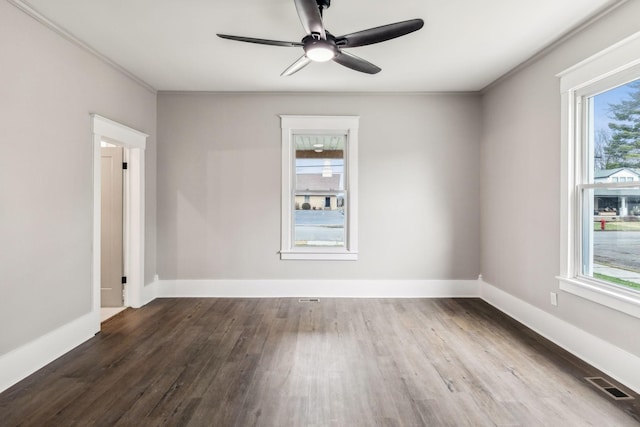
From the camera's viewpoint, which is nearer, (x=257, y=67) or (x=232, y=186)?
(x=257, y=67)

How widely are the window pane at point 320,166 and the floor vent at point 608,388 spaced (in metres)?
3.30

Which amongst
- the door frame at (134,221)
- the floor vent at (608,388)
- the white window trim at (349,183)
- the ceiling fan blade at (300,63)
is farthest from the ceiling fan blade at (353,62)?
the floor vent at (608,388)

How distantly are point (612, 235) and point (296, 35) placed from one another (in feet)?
10.3

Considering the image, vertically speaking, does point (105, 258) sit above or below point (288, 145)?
below

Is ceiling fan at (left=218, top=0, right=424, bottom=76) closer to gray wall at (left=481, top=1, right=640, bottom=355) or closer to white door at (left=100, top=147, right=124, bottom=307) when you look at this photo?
gray wall at (left=481, top=1, right=640, bottom=355)

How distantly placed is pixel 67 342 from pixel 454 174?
4717 millimetres

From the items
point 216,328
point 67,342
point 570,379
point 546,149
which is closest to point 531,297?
point 570,379

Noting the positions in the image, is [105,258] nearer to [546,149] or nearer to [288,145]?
[288,145]

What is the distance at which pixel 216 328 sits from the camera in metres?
3.53

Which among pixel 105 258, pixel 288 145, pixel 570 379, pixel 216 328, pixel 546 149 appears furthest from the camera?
pixel 288 145

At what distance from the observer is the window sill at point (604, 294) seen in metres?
2.39

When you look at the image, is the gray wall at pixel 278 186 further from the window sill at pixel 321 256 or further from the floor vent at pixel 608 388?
the floor vent at pixel 608 388

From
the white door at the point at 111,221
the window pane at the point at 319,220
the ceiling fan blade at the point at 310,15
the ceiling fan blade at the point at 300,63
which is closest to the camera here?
the ceiling fan blade at the point at 310,15

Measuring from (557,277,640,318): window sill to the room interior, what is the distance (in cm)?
7
